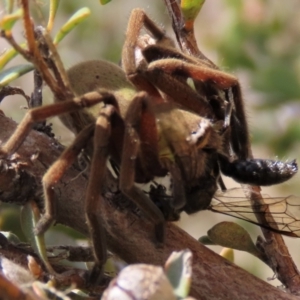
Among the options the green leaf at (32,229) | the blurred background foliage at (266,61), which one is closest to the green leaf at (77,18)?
the green leaf at (32,229)

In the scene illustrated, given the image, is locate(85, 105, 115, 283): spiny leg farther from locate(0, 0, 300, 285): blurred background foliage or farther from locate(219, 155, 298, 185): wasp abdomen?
locate(0, 0, 300, 285): blurred background foliage

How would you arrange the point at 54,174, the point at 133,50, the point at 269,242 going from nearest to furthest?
the point at 54,174
the point at 269,242
the point at 133,50

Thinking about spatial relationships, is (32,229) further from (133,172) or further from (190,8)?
(190,8)

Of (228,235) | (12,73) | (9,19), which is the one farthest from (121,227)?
(9,19)

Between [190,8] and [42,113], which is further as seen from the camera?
[190,8]

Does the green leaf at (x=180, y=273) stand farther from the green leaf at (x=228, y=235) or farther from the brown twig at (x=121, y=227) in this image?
the green leaf at (x=228, y=235)

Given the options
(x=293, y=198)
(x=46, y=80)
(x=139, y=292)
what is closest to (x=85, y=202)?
(x=46, y=80)

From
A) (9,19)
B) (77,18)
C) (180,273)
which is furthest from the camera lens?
(77,18)
